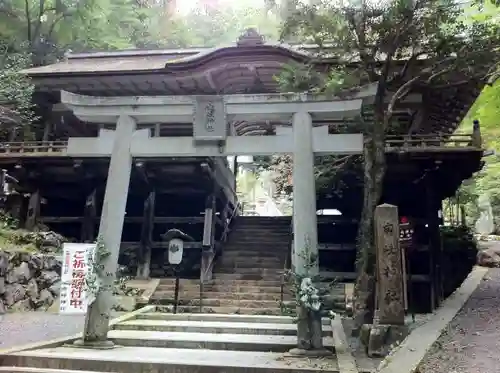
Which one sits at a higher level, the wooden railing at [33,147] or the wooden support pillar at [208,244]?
the wooden railing at [33,147]

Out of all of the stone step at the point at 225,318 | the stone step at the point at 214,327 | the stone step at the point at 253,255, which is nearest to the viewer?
the stone step at the point at 214,327

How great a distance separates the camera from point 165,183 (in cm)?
1447

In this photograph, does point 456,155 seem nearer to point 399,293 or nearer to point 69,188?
point 399,293

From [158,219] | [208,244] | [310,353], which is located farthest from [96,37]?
[310,353]

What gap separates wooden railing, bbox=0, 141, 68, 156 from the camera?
1302cm

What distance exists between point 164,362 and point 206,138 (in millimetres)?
3518

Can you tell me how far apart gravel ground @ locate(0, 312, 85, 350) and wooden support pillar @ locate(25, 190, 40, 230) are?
14.7 ft

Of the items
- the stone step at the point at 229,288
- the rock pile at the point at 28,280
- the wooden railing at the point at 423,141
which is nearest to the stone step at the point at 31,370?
the rock pile at the point at 28,280

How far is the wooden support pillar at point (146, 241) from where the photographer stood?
43.5ft

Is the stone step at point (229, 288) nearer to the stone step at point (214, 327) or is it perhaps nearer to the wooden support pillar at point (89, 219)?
the stone step at point (214, 327)

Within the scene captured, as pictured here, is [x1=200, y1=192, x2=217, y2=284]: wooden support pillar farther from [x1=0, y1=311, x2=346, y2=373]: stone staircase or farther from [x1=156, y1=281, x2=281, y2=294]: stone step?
[x1=0, y1=311, x2=346, y2=373]: stone staircase

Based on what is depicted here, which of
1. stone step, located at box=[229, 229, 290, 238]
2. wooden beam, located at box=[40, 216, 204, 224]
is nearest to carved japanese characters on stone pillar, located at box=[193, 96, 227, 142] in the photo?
wooden beam, located at box=[40, 216, 204, 224]

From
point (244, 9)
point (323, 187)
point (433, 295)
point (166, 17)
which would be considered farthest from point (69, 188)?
point (244, 9)

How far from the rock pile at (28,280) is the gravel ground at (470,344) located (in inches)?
348
